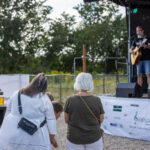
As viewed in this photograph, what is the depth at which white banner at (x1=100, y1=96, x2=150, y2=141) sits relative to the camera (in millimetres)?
5582

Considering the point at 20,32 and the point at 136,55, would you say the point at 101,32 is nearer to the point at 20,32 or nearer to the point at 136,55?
the point at 20,32

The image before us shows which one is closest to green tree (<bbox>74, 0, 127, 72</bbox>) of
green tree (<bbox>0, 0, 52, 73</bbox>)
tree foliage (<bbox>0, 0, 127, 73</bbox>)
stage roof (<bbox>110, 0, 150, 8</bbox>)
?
tree foliage (<bbox>0, 0, 127, 73</bbox>)

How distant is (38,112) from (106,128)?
380cm

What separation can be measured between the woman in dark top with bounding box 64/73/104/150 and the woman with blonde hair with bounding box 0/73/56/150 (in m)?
0.35

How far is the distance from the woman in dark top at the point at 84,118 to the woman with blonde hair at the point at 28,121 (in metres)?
0.35

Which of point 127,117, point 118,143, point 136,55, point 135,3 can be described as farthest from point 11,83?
point 135,3

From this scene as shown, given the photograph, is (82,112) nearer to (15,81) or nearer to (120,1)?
(15,81)

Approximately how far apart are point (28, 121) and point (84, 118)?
2.06ft

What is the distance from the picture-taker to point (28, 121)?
2.68 metres

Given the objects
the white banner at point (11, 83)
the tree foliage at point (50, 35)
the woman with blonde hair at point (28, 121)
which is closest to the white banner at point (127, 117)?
the white banner at point (11, 83)

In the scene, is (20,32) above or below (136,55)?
above

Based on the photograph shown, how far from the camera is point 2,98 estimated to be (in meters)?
5.10

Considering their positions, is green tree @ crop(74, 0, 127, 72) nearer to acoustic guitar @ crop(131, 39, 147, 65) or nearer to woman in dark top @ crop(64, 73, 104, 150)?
acoustic guitar @ crop(131, 39, 147, 65)

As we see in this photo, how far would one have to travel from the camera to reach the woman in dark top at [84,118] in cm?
301
